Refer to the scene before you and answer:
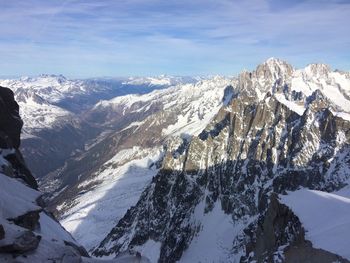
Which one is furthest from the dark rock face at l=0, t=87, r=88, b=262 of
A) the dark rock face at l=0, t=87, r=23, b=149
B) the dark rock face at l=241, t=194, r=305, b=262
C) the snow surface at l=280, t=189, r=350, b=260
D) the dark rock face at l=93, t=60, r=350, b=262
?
the dark rock face at l=93, t=60, r=350, b=262

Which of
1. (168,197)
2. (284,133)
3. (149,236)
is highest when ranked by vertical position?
(284,133)

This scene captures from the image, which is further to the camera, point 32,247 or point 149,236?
point 149,236

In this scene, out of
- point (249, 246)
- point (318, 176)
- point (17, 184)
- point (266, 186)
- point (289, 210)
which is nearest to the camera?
point (17, 184)

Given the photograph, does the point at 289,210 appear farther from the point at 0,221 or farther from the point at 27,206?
the point at 0,221

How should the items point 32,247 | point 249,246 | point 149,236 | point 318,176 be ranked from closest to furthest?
1. point 32,247
2. point 249,246
3. point 318,176
4. point 149,236

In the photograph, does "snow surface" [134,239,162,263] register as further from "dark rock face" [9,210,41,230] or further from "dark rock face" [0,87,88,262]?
"dark rock face" [9,210,41,230]

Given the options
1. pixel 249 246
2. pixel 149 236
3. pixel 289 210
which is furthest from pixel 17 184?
→ pixel 149 236
